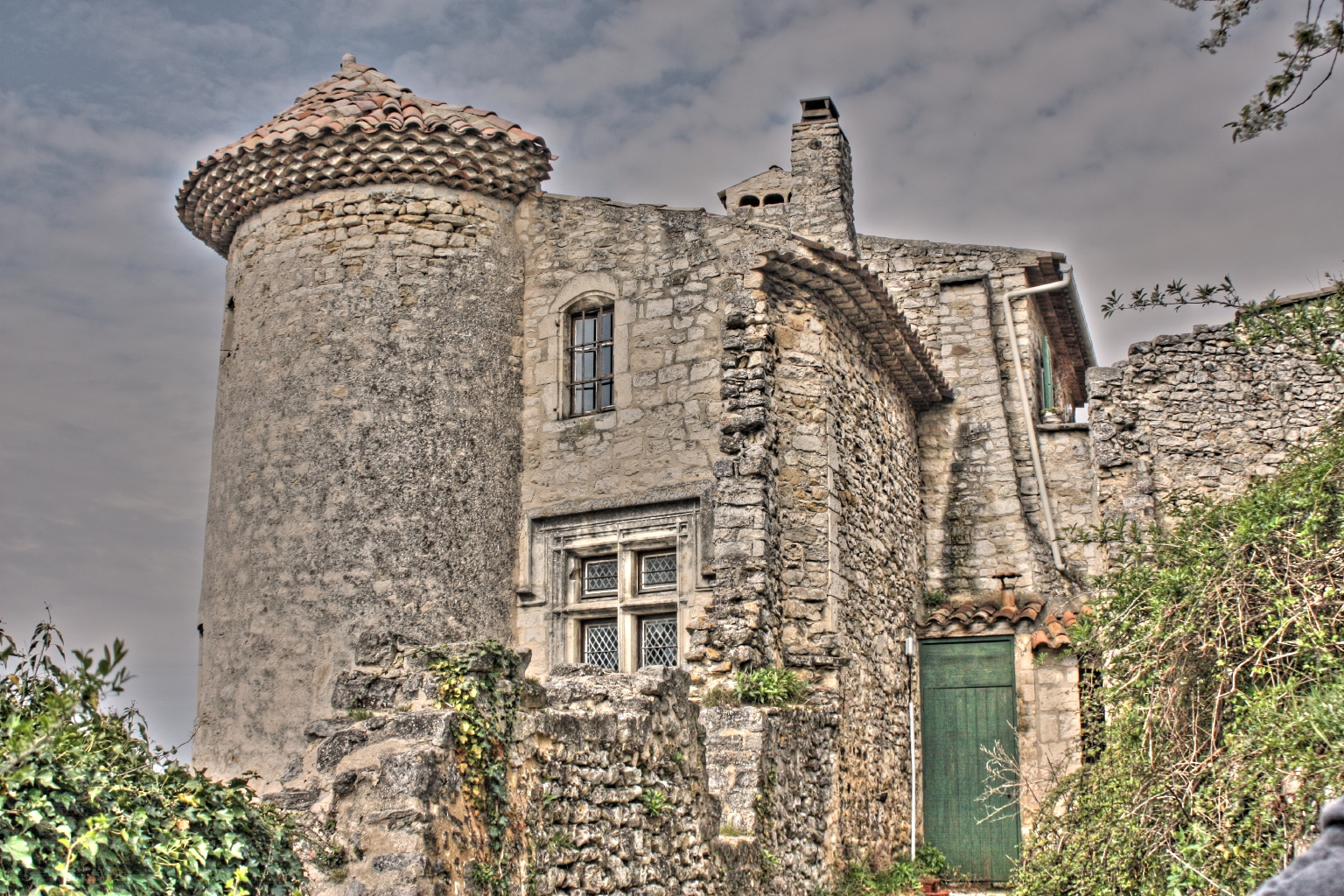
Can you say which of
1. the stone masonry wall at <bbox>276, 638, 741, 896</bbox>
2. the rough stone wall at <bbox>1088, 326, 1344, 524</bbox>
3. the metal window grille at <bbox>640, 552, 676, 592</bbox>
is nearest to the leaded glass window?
the metal window grille at <bbox>640, 552, 676, 592</bbox>

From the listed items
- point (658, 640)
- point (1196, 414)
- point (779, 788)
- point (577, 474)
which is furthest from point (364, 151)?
point (1196, 414)

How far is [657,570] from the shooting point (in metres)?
9.94

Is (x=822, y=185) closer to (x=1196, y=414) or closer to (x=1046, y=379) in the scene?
(x=1046, y=379)

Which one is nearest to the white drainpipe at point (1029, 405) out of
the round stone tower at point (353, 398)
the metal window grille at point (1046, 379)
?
the metal window grille at point (1046, 379)

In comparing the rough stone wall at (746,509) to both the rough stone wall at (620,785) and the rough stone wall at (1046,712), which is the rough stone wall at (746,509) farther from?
the rough stone wall at (1046,712)

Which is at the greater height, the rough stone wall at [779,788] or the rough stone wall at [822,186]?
the rough stone wall at [822,186]

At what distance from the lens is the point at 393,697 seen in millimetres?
5777

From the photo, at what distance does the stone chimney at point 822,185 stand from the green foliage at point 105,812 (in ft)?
33.9

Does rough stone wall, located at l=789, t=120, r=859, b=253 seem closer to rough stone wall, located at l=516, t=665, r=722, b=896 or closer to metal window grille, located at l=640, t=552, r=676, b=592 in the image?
metal window grille, located at l=640, t=552, r=676, b=592

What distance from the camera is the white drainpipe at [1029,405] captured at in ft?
42.9

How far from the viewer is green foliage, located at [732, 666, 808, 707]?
855cm

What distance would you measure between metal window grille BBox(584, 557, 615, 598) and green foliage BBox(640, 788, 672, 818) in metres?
3.77

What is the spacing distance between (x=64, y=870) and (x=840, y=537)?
7.26m

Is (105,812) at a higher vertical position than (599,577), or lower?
lower
